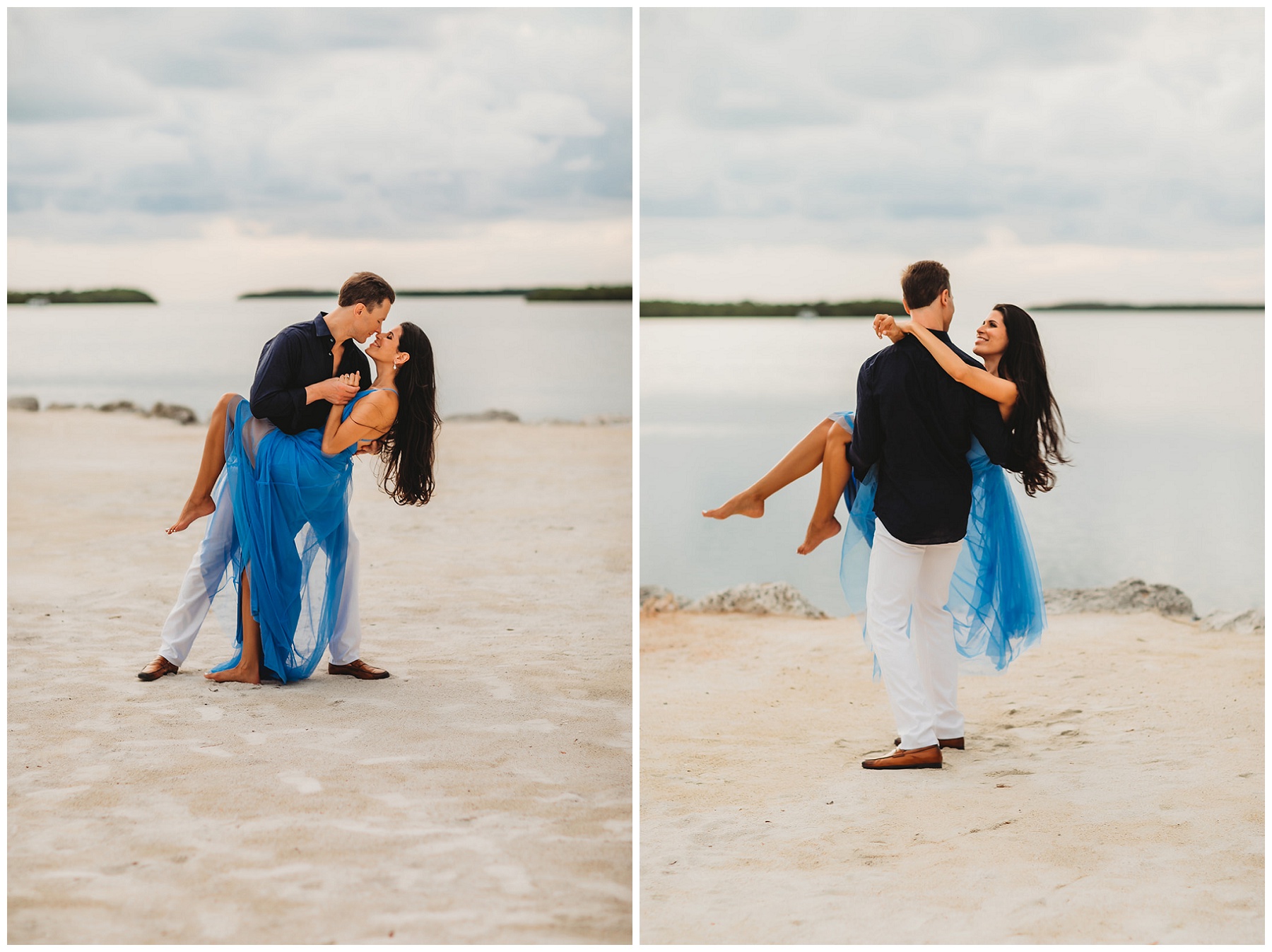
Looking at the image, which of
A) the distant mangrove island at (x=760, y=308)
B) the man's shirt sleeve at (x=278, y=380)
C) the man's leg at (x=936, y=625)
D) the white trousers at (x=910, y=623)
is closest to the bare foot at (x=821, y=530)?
the white trousers at (x=910, y=623)

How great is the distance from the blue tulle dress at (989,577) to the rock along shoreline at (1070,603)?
1.90 m

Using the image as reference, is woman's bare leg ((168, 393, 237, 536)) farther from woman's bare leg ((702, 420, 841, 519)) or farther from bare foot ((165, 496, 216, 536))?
woman's bare leg ((702, 420, 841, 519))

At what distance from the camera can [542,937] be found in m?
2.24

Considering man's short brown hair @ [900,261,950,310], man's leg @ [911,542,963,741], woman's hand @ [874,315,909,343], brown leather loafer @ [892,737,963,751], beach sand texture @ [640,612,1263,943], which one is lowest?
beach sand texture @ [640,612,1263,943]

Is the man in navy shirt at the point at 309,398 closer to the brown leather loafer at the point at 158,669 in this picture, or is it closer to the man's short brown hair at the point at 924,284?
the brown leather loafer at the point at 158,669

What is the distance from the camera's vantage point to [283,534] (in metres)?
3.62

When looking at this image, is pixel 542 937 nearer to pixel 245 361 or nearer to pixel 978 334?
pixel 978 334

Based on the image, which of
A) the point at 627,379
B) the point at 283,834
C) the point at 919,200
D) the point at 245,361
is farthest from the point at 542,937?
the point at 245,361

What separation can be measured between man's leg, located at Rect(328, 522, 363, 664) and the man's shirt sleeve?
1.40 ft

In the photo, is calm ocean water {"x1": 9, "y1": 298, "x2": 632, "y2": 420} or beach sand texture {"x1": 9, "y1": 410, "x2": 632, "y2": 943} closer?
beach sand texture {"x1": 9, "y1": 410, "x2": 632, "y2": 943}

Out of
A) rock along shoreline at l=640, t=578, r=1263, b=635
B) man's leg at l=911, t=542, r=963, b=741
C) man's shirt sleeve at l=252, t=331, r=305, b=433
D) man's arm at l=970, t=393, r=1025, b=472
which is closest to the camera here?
man's arm at l=970, t=393, r=1025, b=472

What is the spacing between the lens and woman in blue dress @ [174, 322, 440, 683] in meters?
3.60

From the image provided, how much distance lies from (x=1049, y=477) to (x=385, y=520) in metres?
4.30

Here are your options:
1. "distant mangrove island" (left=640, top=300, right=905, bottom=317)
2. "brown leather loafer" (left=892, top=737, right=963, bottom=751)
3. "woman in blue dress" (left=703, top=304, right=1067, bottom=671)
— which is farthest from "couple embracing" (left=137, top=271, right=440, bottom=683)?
"distant mangrove island" (left=640, top=300, right=905, bottom=317)
